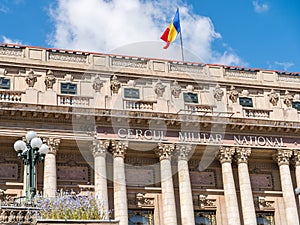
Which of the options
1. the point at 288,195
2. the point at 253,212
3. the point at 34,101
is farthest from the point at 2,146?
the point at 288,195

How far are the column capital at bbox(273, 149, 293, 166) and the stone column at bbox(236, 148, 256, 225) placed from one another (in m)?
2.24

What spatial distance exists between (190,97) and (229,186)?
681 cm

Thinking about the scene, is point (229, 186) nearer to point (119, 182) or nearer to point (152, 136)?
point (152, 136)

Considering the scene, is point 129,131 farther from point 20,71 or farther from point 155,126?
point 20,71

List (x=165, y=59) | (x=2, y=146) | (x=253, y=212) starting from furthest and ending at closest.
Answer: (x=165, y=59) → (x=253, y=212) → (x=2, y=146)

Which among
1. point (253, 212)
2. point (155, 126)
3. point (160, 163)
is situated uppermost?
point (155, 126)

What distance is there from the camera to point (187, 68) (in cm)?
4066

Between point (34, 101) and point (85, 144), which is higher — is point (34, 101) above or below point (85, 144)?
above

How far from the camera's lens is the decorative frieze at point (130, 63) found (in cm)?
3894

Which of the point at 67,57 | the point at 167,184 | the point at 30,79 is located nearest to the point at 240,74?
the point at 167,184

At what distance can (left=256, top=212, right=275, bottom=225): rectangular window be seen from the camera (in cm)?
3884

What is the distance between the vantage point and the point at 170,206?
3488 cm

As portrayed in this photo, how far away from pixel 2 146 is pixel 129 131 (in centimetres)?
767

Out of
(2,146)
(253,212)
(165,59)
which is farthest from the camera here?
(165,59)
